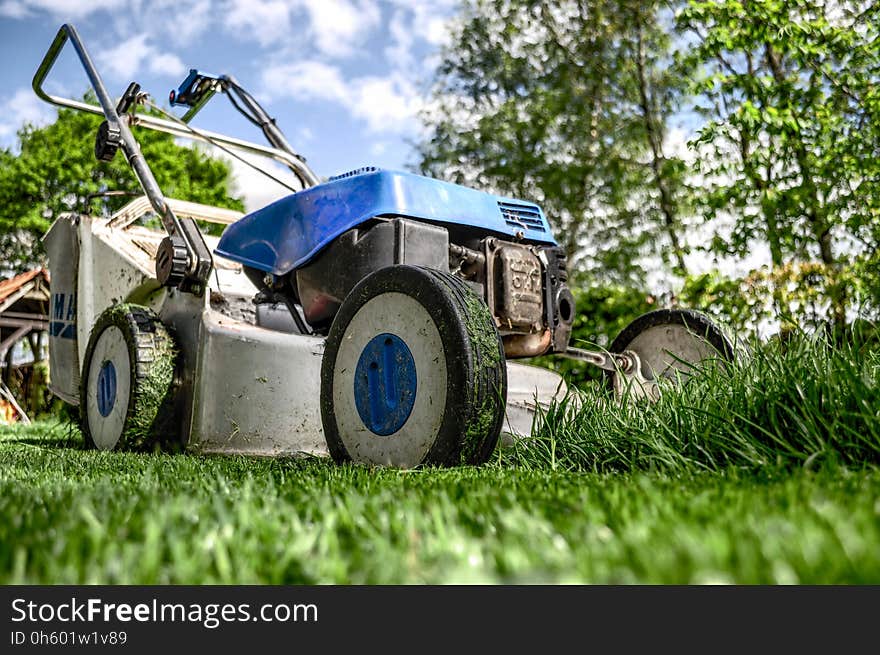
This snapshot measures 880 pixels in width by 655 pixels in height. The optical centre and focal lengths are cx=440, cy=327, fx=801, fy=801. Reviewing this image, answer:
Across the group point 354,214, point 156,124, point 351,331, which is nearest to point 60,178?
point 156,124

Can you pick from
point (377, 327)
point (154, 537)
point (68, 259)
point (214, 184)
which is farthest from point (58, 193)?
point (154, 537)

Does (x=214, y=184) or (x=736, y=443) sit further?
(x=214, y=184)

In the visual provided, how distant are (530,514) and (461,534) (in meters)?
0.18

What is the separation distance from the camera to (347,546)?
952 mm

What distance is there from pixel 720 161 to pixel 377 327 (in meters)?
4.96

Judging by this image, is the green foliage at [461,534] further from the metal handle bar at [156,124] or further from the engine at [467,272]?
the metal handle bar at [156,124]

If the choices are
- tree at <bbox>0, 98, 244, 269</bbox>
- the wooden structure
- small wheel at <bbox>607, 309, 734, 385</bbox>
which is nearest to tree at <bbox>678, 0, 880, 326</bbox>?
small wheel at <bbox>607, 309, 734, 385</bbox>

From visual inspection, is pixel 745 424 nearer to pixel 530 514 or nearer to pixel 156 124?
pixel 530 514

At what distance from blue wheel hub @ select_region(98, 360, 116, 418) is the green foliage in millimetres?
1962

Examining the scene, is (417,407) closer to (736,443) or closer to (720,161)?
(736,443)

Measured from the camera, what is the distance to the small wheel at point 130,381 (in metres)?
3.16

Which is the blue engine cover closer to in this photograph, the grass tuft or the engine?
the engine

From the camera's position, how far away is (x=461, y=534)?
0.95 meters

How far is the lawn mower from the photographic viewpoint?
208 cm
